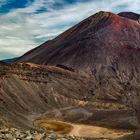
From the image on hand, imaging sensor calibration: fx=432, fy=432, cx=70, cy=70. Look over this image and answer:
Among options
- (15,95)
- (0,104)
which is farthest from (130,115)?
(0,104)

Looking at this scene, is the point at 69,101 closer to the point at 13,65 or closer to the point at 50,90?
the point at 50,90

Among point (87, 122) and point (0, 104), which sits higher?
point (0, 104)

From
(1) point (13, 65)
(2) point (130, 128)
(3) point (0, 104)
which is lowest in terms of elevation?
(2) point (130, 128)

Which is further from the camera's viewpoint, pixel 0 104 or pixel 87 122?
pixel 87 122

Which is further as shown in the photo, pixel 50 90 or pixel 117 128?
pixel 50 90

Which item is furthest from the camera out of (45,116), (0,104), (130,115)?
(130,115)

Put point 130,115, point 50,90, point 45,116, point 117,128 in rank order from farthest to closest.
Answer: point 50,90 < point 130,115 < point 45,116 < point 117,128

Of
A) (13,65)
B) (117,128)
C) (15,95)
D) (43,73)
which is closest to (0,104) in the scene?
(15,95)

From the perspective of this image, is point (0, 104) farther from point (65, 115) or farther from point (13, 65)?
point (13, 65)

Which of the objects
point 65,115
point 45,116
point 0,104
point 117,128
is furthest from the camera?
point 65,115
